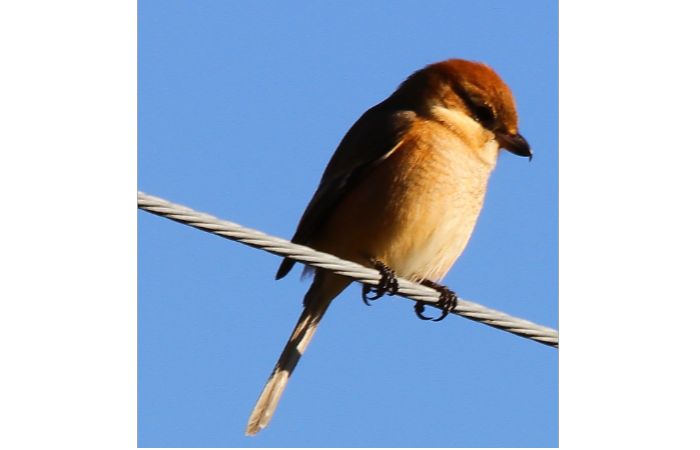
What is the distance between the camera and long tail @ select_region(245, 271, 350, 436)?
5023mm

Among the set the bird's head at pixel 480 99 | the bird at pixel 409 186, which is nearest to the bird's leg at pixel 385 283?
the bird at pixel 409 186

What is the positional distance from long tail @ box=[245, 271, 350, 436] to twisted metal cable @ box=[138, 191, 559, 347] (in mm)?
1134

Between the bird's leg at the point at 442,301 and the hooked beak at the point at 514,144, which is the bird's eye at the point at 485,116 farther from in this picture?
the bird's leg at the point at 442,301

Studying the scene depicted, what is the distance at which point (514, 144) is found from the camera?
511 centimetres

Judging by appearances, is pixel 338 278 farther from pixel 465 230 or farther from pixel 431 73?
pixel 431 73

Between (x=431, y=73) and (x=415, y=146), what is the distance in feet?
3.06

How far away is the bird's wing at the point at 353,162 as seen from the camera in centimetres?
477

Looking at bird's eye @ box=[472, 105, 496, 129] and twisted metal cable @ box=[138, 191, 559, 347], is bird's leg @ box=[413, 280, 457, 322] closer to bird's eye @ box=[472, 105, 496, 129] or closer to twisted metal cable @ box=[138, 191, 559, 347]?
twisted metal cable @ box=[138, 191, 559, 347]

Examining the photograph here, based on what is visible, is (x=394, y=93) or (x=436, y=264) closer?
(x=436, y=264)

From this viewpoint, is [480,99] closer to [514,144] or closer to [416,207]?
[514,144]

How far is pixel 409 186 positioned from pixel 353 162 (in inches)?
18.5

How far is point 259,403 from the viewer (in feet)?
16.5

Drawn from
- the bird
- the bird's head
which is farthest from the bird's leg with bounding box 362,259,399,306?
the bird's head
